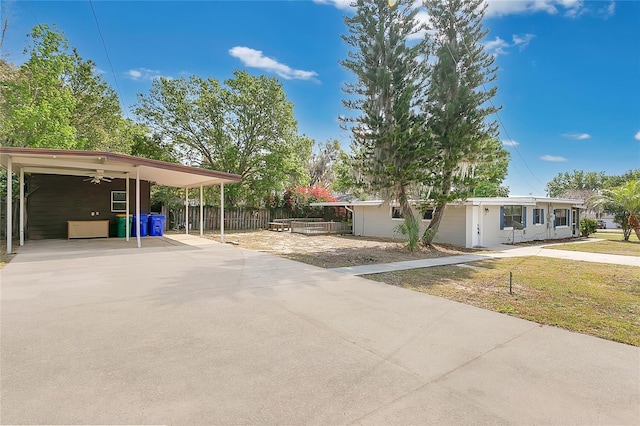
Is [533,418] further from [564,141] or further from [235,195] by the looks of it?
[564,141]

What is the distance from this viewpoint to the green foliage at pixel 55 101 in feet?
49.1

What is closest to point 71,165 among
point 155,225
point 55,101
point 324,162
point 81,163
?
point 81,163

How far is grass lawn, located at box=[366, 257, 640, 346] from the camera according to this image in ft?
15.2

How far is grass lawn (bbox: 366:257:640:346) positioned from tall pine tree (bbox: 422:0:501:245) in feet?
13.1

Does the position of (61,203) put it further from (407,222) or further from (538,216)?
(538,216)

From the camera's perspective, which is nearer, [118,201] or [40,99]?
[118,201]

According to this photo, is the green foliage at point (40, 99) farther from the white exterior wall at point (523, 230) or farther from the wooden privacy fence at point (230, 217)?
the white exterior wall at point (523, 230)

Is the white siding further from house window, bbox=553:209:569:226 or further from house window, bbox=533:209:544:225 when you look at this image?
house window, bbox=553:209:569:226

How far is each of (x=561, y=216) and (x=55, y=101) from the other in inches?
1133

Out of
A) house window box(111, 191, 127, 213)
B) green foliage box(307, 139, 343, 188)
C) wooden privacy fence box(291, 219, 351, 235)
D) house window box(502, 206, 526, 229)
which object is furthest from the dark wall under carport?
green foliage box(307, 139, 343, 188)

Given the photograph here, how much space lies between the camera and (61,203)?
13.8 meters

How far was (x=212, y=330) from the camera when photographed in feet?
13.1

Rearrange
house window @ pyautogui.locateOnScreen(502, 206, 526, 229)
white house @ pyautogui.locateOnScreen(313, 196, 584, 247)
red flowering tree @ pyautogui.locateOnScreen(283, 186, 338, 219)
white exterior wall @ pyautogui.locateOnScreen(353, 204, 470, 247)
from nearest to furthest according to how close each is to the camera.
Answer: white house @ pyautogui.locateOnScreen(313, 196, 584, 247), white exterior wall @ pyautogui.locateOnScreen(353, 204, 470, 247), house window @ pyautogui.locateOnScreen(502, 206, 526, 229), red flowering tree @ pyautogui.locateOnScreen(283, 186, 338, 219)

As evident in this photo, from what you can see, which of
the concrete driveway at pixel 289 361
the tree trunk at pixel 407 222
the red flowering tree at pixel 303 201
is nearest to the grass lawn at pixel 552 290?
the concrete driveway at pixel 289 361
